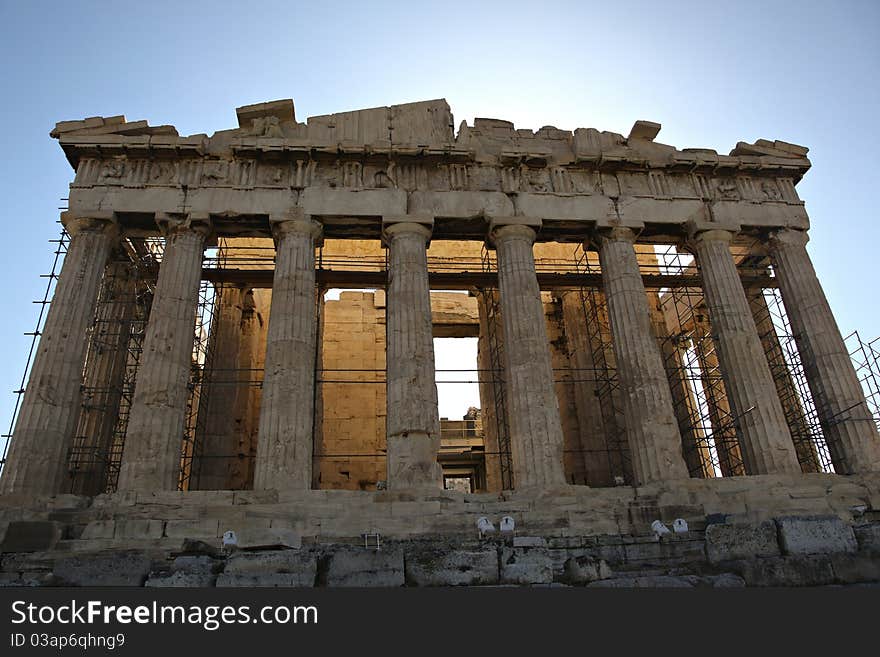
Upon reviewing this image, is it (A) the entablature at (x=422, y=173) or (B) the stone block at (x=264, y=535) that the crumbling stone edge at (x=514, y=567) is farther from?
(A) the entablature at (x=422, y=173)

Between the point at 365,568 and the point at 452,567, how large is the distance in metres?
1.08

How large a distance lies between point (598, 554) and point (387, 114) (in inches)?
510

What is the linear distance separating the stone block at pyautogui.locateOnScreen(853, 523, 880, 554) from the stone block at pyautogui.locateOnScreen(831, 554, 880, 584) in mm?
225

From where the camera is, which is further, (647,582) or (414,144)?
(414,144)

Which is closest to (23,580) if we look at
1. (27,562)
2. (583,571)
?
(27,562)

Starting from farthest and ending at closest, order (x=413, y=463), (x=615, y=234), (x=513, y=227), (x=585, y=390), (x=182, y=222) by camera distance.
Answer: (x=585, y=390) < (x=615, y=234) < (x=513, y=227) < (x=182, y=222) < (x=413, y=463)

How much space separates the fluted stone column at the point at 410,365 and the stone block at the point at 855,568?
7421 mm

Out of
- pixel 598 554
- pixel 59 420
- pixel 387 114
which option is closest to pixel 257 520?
pixel 59 420

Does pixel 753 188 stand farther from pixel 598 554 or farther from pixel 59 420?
pixel 59 420

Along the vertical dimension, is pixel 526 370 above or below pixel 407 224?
below

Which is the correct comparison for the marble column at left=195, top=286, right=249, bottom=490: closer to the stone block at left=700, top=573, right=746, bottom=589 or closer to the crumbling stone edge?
the crumbling stone edge

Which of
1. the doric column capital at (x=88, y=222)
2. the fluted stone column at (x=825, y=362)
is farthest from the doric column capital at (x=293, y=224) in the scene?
the fluted stone column at (x=825, y=362)

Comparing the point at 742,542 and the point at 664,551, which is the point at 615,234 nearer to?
the point at 664,551

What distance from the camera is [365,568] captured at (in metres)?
8.34
